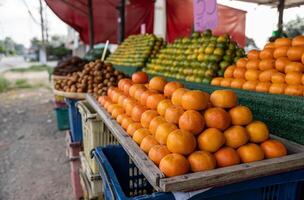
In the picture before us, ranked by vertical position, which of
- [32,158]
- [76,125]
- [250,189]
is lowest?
[32,158]

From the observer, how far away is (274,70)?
2.07 meters

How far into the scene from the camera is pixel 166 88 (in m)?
1.99

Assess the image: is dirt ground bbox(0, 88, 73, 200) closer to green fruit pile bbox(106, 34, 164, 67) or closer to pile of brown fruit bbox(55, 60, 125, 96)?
pile of brown fruit bbox(55, 60, 125, 96)

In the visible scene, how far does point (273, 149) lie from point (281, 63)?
87 centimetres

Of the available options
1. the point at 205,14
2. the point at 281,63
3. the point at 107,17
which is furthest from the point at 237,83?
the point at 107,17

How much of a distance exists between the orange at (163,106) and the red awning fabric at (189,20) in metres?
7.23

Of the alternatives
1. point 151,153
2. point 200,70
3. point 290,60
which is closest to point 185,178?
point 151,153

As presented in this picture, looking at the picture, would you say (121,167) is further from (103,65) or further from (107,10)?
(107,10)

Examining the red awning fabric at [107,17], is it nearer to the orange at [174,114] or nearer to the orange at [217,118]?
the orange at [174,114]

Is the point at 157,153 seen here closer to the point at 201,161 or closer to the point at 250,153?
the point at 201,161

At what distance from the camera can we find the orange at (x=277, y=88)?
1.91 metres

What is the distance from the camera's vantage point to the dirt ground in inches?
150

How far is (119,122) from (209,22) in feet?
6.48

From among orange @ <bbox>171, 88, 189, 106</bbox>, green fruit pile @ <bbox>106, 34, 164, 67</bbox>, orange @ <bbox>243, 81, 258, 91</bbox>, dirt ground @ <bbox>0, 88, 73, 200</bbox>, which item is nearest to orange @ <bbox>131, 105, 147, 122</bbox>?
orange @ <bbox>171, 88, 189, 106</bbox>
